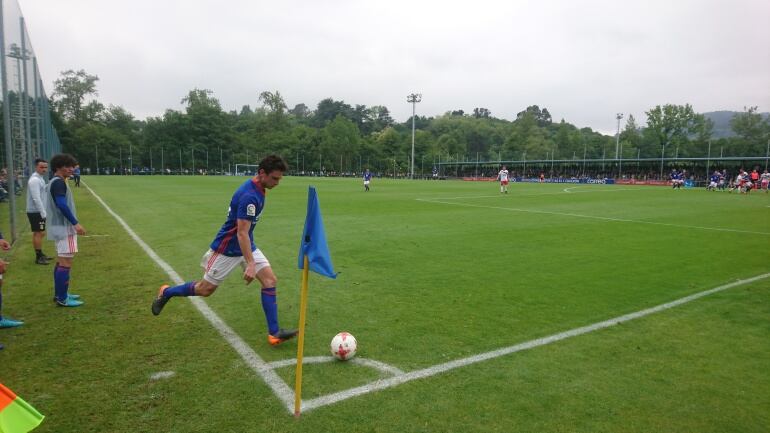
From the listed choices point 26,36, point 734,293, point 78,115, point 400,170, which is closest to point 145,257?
point 734,293

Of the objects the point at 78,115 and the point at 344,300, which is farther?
the point at 78,115

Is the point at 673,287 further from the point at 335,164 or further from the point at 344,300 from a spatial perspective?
the point at 335,164

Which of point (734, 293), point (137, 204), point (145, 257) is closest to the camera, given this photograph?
point (734, 293)

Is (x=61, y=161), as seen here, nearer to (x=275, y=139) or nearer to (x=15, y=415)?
(x=15, y=415)

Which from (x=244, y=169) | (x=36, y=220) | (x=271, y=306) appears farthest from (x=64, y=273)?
(x=244, y=169)

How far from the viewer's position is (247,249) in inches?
181

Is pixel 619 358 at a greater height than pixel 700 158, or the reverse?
pixel 700 158

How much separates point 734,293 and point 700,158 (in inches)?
2314

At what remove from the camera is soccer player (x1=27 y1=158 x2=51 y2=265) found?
319 inches

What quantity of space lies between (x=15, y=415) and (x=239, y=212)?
2538 mm

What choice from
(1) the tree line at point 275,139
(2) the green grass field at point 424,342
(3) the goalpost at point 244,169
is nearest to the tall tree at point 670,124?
(1) the tree line at point 275,139

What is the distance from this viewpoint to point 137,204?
20.8m

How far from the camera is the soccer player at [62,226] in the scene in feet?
20.1

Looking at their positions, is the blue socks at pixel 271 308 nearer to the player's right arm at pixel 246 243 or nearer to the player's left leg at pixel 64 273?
the player's right arm at pixel 246 243
